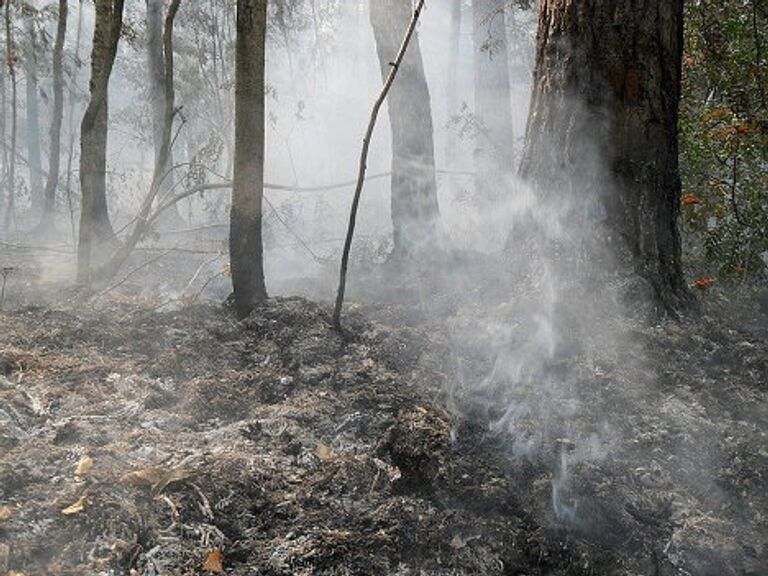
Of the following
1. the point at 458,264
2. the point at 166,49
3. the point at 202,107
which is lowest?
the point at 458,264

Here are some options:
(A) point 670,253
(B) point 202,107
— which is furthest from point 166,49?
(B) point 202,107

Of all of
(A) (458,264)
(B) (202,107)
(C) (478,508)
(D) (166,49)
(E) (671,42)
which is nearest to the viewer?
(C) (478,508)

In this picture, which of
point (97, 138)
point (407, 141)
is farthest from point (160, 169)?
point (407, 141)

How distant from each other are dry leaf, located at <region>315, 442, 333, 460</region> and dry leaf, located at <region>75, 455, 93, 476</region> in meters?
0.93

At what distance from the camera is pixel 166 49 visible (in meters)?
5.81

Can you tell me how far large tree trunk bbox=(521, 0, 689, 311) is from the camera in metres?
3.95

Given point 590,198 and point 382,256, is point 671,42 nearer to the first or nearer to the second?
point 590,198

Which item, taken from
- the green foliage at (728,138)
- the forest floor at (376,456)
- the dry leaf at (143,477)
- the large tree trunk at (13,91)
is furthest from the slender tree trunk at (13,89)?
the green foliage at (728,138)

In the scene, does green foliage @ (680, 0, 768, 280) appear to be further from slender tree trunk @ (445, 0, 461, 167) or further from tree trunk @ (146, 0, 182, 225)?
slender tree trunk @ (445, 0, 461, 167)

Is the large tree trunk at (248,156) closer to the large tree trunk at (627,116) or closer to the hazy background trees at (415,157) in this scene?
the hazy background trees at (415,157)

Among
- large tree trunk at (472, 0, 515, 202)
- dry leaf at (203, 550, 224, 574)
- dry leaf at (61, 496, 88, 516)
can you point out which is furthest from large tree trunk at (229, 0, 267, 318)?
large tree trunk at (472, 0, 515, 202)

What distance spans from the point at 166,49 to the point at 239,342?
9.58 feet

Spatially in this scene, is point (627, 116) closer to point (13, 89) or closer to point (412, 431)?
point (412, 431)

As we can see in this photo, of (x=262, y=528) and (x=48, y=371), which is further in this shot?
(x=48, y=371)
